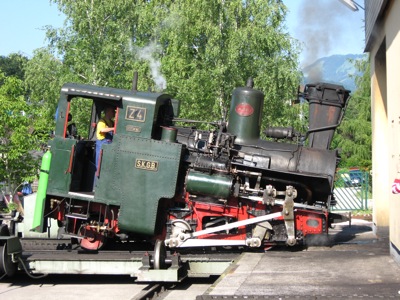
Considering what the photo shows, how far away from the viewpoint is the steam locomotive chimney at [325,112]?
34.3ft

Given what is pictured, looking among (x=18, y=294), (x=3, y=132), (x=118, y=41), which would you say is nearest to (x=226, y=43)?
(x=118, y=41)

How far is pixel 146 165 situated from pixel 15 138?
13.1 meters

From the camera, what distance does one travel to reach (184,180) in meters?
10.1

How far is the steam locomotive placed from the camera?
9672mm

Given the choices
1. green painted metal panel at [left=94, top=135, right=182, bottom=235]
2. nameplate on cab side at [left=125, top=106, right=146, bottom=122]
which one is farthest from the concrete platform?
nameplate on cab side at [left=125, top=106, right=146, bottom=122]

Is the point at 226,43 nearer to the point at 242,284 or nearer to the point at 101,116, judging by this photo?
the point at 101,116

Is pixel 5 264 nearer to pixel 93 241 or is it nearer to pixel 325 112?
pixel 93 241

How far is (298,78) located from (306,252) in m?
13.7

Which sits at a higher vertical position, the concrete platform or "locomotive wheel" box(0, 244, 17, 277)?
the concrete platform

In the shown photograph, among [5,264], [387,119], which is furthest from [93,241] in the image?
[387,119]

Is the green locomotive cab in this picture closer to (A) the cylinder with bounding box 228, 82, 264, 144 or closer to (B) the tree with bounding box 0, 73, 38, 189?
(A) the cylinder with bounding box 228, 82, 264, 144

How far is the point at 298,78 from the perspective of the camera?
2278 centimetres

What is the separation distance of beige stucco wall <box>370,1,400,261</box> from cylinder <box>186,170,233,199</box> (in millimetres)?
2403

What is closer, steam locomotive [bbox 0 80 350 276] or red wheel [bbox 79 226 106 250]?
steam locomotive [bbox 0 80 350 276]
